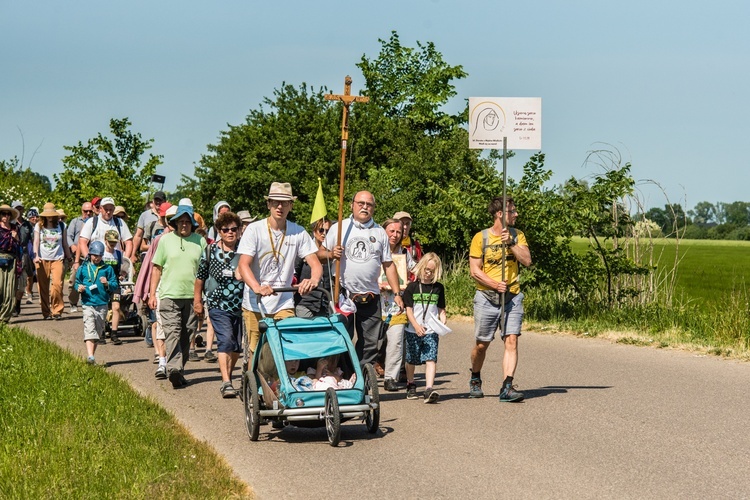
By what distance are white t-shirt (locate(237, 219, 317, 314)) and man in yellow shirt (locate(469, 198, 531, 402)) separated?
71.5 inches

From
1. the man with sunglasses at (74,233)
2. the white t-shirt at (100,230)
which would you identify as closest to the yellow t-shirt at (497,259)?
the white t-shirt at (100,230)

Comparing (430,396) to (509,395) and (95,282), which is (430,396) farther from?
(95,282)

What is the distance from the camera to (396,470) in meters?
7.86

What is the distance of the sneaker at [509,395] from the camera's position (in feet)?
35.6

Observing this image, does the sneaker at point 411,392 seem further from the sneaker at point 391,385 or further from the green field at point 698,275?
the green field at point 698,275

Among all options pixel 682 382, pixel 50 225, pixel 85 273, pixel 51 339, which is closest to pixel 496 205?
pixel 682 382

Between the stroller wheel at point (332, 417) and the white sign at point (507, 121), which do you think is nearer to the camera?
the stroller wheel at point (332, 417)

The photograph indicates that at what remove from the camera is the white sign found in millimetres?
12484

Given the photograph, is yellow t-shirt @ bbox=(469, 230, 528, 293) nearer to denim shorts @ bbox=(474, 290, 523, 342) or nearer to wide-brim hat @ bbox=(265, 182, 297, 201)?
denim shorts @ bbox=(474, 290, 523, 342)

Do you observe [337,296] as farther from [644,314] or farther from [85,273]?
[644,314]

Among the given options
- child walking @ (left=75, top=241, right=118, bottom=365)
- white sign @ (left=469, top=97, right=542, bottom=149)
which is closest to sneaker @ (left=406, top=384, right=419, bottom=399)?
white sign @ (left=469, top=97, right=542, bottom=149)

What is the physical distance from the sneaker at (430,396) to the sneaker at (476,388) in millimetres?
501

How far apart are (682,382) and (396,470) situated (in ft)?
17.2

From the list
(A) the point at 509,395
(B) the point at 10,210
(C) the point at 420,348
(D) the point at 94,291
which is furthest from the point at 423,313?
(B) the point at 10,210
